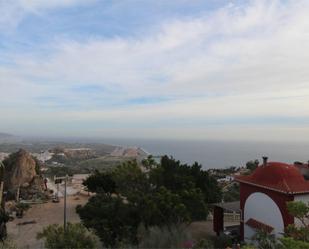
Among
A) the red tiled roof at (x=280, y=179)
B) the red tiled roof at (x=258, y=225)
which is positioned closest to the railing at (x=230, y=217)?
the red tiled roof at (x=258, y=225)

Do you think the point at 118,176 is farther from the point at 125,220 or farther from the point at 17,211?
the point at 17,211

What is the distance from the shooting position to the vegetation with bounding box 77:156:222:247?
14.8 meters

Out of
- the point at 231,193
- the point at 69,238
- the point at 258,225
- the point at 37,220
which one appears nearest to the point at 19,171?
the point at 37,220

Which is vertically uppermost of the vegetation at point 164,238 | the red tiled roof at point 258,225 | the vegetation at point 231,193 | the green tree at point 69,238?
the green tree at point 69,238

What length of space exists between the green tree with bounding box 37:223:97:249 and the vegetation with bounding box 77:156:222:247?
114 inches

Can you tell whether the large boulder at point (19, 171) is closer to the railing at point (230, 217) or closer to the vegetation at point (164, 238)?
the railing at point (230, 217)

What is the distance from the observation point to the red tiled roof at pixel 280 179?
1602 cm

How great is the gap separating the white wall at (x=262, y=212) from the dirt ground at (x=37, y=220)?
950cm

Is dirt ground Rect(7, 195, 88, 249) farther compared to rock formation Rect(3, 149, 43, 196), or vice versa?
rock formation Rect(3, 149, 43, 196)

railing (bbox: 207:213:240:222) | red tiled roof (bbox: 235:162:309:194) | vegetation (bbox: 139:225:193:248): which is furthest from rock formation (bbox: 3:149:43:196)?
red tiled roof (bbox: 235:162:309:194)

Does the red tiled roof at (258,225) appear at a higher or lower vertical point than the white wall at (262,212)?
lower

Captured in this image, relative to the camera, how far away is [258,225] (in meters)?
17.1

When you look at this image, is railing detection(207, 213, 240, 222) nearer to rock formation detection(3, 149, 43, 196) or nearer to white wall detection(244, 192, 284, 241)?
white wall detection(244, 192, 284, 241)

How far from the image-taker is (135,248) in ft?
42.9
